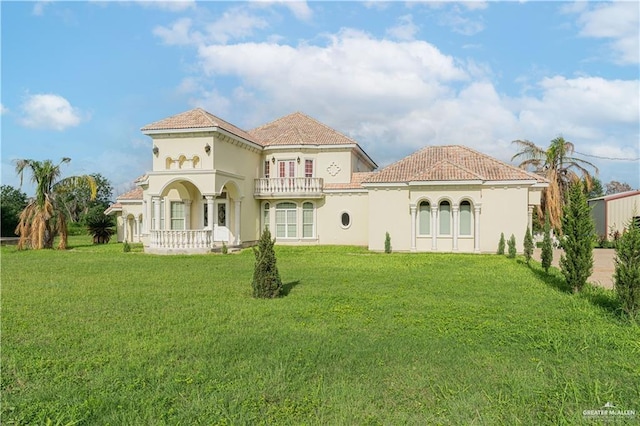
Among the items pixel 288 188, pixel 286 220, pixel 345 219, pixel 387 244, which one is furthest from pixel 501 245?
pixel 286 220

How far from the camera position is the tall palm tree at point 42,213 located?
24.4 meters

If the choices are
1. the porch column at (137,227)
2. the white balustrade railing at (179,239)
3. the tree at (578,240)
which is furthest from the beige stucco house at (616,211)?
the porch column at (137,227)

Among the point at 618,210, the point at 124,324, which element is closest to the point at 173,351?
the point at 124,324

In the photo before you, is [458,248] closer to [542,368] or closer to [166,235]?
[166,235]

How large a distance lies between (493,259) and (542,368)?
13851 millimetres

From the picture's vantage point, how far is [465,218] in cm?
2216

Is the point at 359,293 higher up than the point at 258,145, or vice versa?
the point at 258,145

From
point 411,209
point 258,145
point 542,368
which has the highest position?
point 258,145

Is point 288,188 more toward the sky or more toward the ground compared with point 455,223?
more toward the sky

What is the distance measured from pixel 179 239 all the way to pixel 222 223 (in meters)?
4.10

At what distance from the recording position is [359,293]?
417 inches

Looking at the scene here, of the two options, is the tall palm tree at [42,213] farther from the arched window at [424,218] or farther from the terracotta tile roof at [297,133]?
the arched window at [424,218]

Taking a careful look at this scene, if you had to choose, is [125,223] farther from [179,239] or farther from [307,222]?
[307,222]

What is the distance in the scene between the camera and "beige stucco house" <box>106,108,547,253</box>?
21.7 metres
